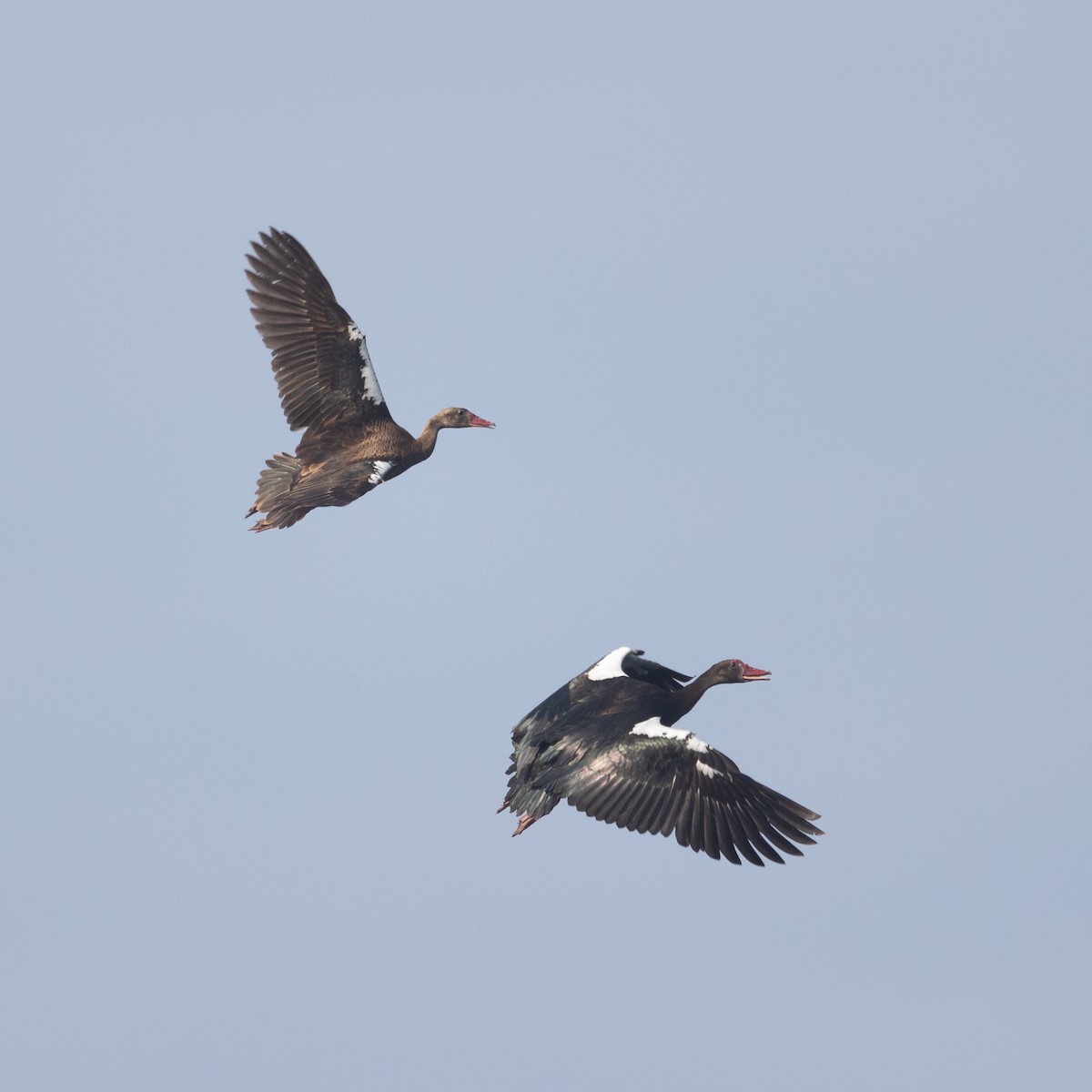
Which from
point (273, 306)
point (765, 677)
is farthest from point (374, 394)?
point (765, 677)

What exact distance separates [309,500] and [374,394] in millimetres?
2203

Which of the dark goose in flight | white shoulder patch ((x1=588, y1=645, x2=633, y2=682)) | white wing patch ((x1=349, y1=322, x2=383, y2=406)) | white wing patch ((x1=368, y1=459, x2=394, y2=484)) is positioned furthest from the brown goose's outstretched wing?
the dark goose in flight

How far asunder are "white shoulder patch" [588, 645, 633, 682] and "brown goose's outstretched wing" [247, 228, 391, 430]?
229 inches

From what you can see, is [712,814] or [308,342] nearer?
[712,814]

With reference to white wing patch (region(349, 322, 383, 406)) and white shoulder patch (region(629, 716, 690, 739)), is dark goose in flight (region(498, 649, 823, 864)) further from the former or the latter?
white wing patch (region(349, 322, 383, 406))

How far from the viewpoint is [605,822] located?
22469 millimetres

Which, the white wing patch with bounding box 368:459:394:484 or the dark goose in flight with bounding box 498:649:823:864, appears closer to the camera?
the dark goose in flight with bounding box 498:649:823:864

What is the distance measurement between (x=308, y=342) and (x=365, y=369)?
2.91 ft

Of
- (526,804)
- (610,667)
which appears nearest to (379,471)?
(610,667)

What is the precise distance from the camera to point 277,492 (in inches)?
1133

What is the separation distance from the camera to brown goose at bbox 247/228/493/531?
28812 mm

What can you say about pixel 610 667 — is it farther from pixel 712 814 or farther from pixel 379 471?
pixel 379 471

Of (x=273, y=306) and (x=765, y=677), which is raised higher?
(x=273, y=306)

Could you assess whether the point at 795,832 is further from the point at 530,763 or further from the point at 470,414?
the point at 470,414
